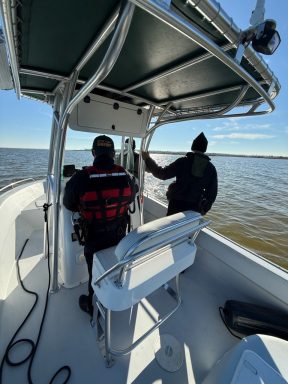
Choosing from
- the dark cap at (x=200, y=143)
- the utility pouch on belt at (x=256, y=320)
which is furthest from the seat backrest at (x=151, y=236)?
the dark cap at (x=200, y=143)

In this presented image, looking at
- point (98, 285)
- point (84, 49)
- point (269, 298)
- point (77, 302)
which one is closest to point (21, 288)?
point (77, 302)

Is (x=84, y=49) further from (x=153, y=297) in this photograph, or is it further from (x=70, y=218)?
(x=153, y=297)

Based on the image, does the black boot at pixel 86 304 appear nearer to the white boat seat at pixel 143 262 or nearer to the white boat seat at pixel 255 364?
the white boat seat at pixel 143 262

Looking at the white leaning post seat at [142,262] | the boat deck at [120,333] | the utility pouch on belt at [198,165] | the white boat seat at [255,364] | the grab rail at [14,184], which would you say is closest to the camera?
the white boat seat at [255,364]

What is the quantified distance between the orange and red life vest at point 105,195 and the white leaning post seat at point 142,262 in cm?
34

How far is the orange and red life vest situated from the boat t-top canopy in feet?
1.82

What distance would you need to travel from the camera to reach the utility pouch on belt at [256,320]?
1526 mm

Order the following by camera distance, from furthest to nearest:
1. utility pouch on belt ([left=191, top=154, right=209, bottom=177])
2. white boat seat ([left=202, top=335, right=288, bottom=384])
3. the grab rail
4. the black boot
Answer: the grab rail → utility pouch on belt ([left=191, top=154, right=209, bottom=177]) → the black boot → white boat seat ([left=202, top=335, right=288, bottom=384])

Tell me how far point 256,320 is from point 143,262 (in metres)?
1.22

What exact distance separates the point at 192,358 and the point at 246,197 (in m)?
9.68

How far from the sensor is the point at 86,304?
1.75 m

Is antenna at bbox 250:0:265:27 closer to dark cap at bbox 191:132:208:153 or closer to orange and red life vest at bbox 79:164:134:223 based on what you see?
orange and red life vest at bbox 79:164:134:223

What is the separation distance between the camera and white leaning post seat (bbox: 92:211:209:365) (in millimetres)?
932

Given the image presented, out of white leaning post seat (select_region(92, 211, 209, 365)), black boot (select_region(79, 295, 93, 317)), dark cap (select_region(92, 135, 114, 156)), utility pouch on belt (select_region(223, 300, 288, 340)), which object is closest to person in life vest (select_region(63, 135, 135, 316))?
dark cap (select_region(92, 135, 114, 156))
